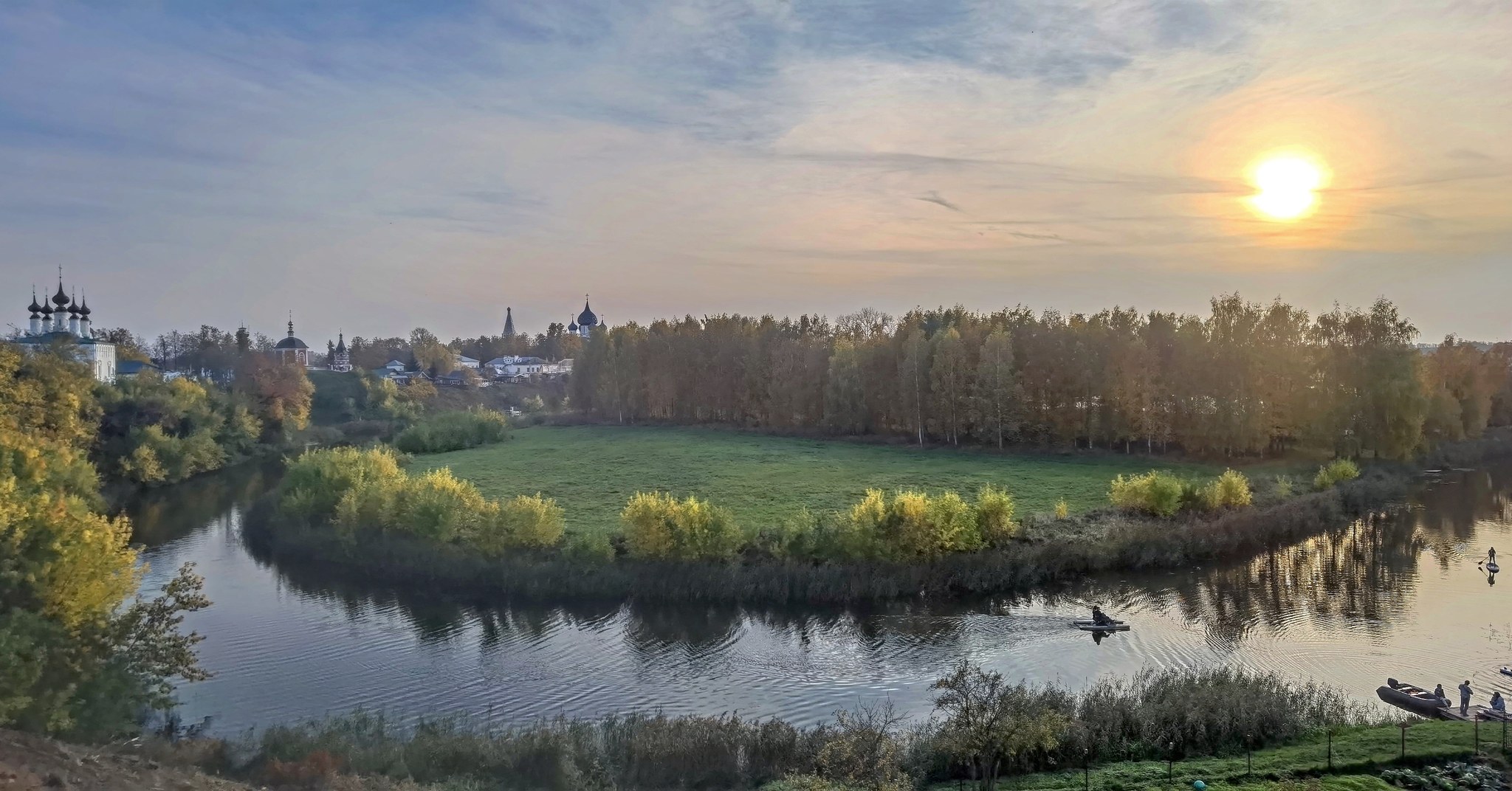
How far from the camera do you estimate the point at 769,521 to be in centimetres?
3988

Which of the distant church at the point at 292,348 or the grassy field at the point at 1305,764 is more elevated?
the distant church at the point at 292,348

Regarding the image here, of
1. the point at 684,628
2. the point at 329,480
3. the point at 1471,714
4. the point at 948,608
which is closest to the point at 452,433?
the point at 329,480

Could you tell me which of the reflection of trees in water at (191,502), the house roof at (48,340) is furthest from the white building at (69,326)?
the reflection of trees in water at (191,502)

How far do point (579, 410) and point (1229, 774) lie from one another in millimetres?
95259

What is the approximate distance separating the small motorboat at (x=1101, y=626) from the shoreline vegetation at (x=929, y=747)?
22.7 feet

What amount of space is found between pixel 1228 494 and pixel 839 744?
108 ft

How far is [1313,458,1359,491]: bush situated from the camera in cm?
4781

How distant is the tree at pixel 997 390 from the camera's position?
66.5 metres

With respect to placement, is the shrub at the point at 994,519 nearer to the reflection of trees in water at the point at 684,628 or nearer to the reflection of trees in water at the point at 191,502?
the reflection of trees in water at the point at 684,628

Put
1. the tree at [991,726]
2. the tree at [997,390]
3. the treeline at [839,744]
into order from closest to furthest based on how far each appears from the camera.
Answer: the tree at [991,726], the treeline at [839,744], the tree at [997,390]

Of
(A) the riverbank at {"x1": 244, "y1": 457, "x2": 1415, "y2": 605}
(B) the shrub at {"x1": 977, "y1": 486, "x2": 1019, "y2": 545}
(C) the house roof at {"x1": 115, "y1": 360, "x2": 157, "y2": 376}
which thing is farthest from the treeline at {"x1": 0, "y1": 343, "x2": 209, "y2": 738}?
(C) the house roof at {"x1": 115, "y1": 360, "x2": 157, "y2": 376}

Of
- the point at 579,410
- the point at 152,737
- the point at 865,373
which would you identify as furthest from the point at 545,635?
the point at 579,410

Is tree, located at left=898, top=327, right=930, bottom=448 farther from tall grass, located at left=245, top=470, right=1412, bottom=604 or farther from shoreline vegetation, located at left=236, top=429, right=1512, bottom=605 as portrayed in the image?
tall grass, located at left=245, top=470, right=1412, bottom=604

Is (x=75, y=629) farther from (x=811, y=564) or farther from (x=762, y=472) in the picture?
(x=762, y=472)
